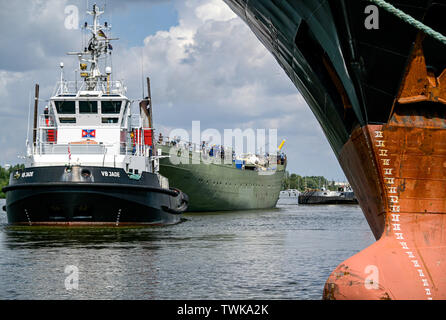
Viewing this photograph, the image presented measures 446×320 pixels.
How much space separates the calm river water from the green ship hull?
Result: 18259mm

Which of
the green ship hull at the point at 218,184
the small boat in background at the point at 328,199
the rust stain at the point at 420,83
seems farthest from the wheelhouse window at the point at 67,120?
the small boat in background at the point at 328,199

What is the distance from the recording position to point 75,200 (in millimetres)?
20438

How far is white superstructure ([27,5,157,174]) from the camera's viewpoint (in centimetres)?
2289

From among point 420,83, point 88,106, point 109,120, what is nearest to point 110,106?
point 109,120

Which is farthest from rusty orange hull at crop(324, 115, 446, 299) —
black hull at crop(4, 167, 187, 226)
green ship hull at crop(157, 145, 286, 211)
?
green ship hull at crop(157, 145, 286, 211)

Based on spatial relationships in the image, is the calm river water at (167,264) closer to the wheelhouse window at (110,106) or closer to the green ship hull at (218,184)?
the wheelhouse window at (110,106)

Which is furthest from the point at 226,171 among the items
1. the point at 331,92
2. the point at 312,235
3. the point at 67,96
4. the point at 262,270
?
the point at 331,92

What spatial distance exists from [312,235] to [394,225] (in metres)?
13.8

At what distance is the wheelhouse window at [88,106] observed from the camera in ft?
79.4

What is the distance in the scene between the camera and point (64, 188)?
66.2 feet

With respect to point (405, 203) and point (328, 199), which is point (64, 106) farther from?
point (328, 199)

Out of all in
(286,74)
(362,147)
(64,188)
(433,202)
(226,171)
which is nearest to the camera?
(433,202)

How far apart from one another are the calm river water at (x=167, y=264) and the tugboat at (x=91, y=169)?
1227mm
